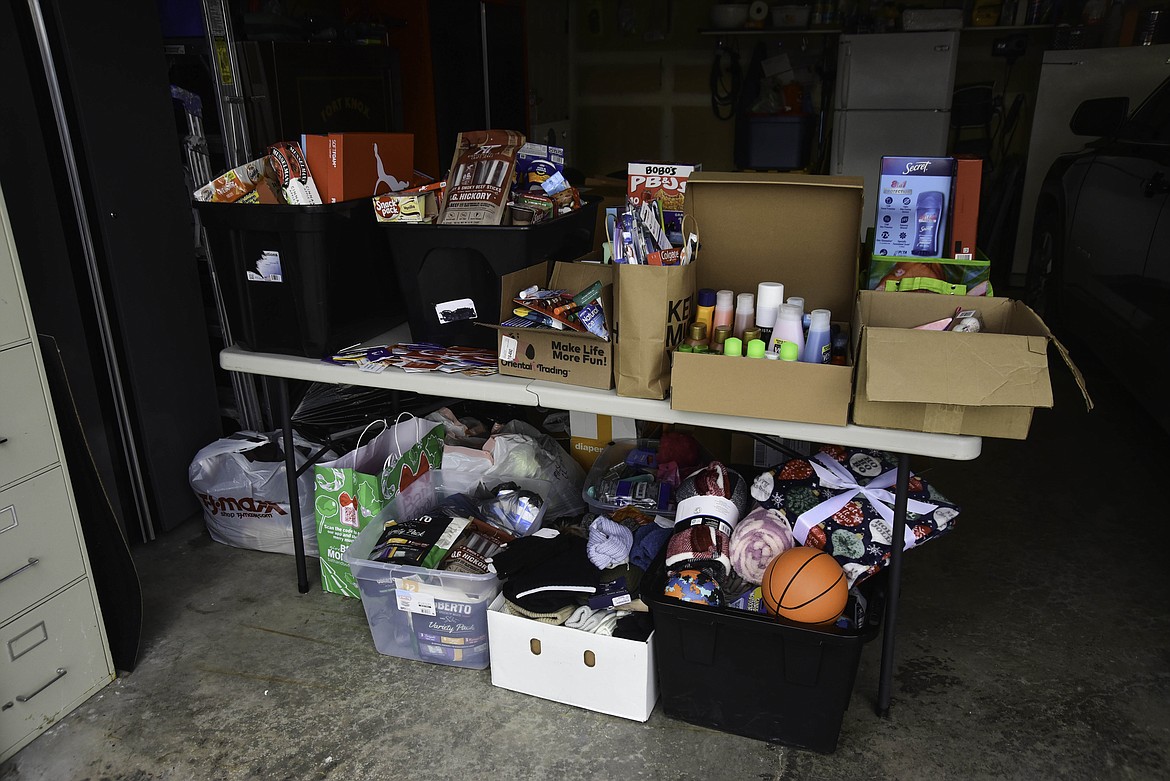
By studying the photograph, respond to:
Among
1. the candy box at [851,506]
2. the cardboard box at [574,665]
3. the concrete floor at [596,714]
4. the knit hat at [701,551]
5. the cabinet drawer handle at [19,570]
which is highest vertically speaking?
the candy box at [851,506]

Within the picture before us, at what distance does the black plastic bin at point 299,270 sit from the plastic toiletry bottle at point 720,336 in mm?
944

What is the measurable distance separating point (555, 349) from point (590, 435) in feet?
2.44

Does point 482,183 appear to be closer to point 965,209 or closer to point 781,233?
point 781,233

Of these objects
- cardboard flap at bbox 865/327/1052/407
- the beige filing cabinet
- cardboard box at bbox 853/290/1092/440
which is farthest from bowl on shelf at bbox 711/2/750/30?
the beige filing cabinet

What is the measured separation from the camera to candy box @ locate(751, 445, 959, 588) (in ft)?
5.98

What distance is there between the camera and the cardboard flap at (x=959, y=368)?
1462 mm

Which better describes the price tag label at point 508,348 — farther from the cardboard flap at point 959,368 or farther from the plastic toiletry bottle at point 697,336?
the cardboard flap at point 959,368

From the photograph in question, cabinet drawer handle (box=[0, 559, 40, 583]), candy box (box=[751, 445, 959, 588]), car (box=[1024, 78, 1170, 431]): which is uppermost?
car (box=[1024, 78, 1170, 431])

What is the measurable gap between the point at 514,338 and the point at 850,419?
743 millimetres

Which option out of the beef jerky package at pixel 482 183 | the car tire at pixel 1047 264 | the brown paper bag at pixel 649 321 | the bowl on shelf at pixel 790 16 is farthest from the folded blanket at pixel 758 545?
the bowl on shelf at pixel 790 16

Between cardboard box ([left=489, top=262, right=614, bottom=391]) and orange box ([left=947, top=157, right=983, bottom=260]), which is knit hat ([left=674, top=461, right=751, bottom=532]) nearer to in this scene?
cardboard box ([left=489, top=262, right=614, bottom=391])

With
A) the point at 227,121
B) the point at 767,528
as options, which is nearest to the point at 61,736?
the point at 767,528

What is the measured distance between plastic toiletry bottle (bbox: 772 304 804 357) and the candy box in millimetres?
389

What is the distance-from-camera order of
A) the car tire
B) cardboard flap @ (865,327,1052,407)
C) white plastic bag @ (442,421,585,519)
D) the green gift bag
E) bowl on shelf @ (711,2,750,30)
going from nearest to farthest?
cardboard flap @ (865,327,1052,407), the green gift bag, white plastic bag @ (442,421,585,519), the car tire, bowl on shelf @ (711,2,750,30)
